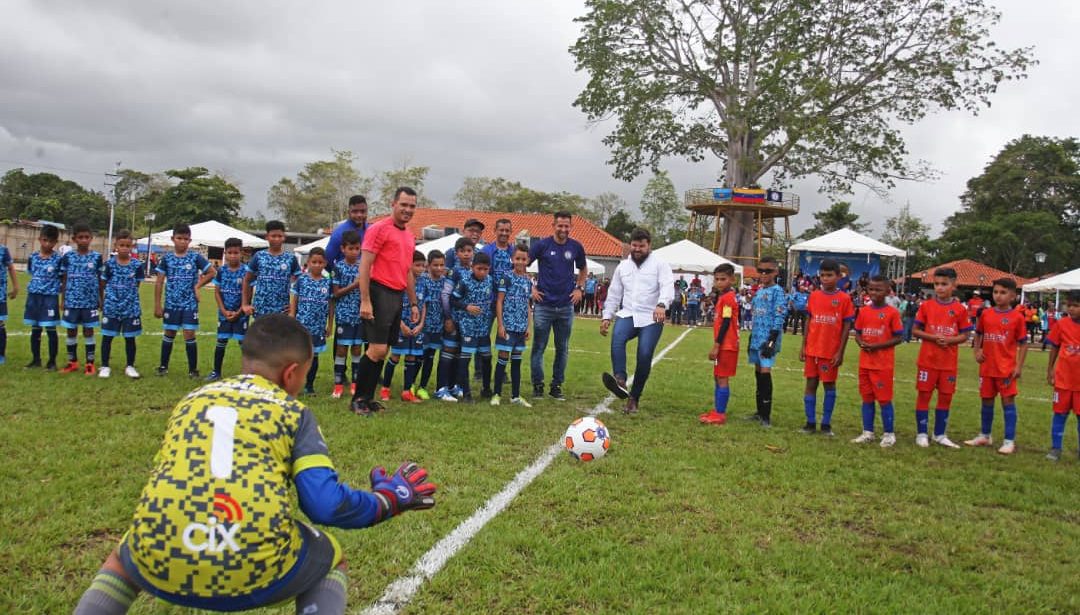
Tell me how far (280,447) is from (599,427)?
3.74 meters

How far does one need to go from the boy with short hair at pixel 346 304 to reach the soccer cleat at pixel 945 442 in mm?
6379

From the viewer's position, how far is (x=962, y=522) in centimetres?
450

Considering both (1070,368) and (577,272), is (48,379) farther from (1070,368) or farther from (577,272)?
(1070,368)

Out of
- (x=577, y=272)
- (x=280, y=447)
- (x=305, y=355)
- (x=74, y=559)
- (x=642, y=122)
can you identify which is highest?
(x=642, y=122)

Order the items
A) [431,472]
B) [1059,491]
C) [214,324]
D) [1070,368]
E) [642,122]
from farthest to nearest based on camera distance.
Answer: [642,122] < [214,324] < [1070,368] < [1059,491] < [431,472]

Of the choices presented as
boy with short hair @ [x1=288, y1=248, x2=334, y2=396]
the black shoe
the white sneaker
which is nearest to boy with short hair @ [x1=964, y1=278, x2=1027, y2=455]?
the white sneaker

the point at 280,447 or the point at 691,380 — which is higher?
the point at 280,447

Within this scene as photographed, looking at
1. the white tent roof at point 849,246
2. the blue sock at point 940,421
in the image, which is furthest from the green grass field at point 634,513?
the white tent roof at point 849,246

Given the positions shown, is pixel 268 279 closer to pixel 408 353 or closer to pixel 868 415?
pixel 408 353

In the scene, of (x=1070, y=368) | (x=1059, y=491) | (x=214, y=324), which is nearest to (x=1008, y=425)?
(x=1070, y=368)

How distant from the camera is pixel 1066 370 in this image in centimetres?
684

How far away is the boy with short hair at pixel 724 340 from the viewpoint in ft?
24.6

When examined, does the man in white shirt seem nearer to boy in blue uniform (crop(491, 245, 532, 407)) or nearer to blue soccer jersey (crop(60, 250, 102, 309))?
boy in blue uniform (crop(491, 245, 532, 407))

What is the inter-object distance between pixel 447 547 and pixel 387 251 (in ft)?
11.9
